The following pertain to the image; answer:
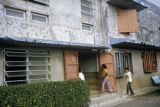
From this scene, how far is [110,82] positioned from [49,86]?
6.80 metres

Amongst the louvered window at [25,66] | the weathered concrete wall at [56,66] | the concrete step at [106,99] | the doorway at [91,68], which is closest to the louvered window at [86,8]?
the doorway at [91,68]

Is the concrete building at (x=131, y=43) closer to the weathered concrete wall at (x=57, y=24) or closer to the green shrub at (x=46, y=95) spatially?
the weathered concrete wall at (x=57, y=24)

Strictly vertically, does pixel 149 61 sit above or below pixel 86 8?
below

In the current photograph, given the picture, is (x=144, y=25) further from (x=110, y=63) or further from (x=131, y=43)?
(x=110, y=63)

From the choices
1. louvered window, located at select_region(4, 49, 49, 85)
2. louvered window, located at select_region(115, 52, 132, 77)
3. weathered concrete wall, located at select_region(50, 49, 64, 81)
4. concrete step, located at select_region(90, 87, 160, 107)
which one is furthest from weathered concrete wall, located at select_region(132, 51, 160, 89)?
louvered window, located at select_region(4, 49, 49, 85)

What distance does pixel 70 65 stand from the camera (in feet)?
41.8

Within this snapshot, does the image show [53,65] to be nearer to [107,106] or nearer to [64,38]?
[64,38]

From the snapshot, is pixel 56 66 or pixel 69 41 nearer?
pixel 56 66

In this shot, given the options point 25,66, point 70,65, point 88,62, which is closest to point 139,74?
point 88,62

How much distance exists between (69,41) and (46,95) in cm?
458

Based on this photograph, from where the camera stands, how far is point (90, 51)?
48.0 feet

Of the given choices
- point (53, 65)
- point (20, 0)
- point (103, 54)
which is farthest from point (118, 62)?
point (20, 0)

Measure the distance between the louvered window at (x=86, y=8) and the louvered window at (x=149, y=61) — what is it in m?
6.56

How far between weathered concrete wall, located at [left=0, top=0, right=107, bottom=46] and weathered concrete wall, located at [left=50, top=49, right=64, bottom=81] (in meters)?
0.71
